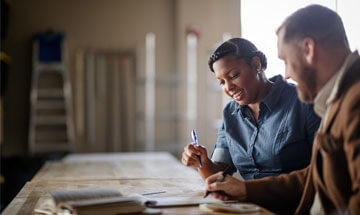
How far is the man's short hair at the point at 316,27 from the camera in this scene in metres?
1.17

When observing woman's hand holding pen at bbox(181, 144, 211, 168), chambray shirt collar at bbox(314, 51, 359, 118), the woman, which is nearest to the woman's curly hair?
the woman

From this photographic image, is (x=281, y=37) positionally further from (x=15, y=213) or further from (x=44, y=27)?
(x=44, y=27)

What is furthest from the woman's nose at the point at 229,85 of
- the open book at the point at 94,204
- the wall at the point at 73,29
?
the wall at the point at 73,29

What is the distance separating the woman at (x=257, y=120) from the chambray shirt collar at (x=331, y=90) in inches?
16.2

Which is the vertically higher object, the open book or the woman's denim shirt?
the woman's denim shirt

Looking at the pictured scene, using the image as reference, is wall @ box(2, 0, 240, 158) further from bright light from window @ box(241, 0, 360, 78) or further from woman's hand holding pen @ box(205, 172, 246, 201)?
woman's hand holding pen @ box(205, 172, 246, 201)

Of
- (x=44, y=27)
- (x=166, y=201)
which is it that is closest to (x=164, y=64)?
(x=44, y=27)

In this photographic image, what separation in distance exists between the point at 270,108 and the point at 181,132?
4.13m

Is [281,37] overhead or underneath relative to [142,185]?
overhead

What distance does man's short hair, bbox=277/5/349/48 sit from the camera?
117 cm

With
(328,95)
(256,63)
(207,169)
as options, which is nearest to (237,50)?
(256,63)

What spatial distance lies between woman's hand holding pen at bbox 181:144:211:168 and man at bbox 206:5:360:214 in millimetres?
583

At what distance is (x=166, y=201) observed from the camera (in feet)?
4.78

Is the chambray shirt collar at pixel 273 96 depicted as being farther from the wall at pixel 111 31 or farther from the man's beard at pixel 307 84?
the wall at pixel 111 31
